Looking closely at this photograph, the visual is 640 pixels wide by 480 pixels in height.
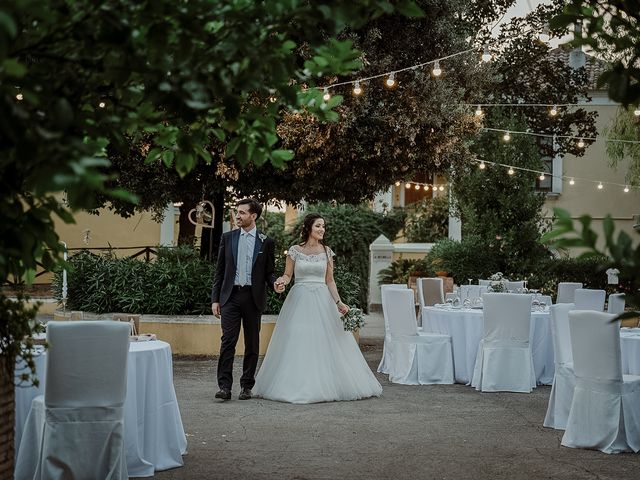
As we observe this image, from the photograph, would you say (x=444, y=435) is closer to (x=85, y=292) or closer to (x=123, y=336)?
(x=123, y=336)

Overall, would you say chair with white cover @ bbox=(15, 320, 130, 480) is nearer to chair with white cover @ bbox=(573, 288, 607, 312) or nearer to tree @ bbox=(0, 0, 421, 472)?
tree @ bbox=(0, 0, 421, 472)

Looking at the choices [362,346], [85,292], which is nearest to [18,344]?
[85,292]

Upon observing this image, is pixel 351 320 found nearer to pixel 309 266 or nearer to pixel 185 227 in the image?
pixel 309 266

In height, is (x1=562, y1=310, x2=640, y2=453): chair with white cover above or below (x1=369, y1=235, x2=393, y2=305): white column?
below

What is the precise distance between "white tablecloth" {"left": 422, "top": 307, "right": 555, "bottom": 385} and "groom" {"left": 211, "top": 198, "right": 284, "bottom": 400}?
2.77m

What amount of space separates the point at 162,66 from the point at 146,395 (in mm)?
3551

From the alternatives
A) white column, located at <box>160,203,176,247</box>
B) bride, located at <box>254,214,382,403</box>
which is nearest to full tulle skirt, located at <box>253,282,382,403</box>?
bride, located at <box>254,214,382,403</box>

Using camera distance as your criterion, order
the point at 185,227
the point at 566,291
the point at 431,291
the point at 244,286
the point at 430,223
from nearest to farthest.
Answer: the point at 244,286 → the point at 566,291 → the point at 431,291 → the point at 185,227 → the point at 430,223

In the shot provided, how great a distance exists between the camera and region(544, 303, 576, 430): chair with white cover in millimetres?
7758

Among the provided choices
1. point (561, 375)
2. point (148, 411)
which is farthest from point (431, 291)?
point (148, 411)

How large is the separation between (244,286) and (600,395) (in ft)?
11.7

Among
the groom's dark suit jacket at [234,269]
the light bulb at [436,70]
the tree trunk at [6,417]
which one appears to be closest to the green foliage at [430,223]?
→ the light bulb at [436,70]

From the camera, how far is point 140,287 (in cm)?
1318

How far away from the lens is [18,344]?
4.09 metres
